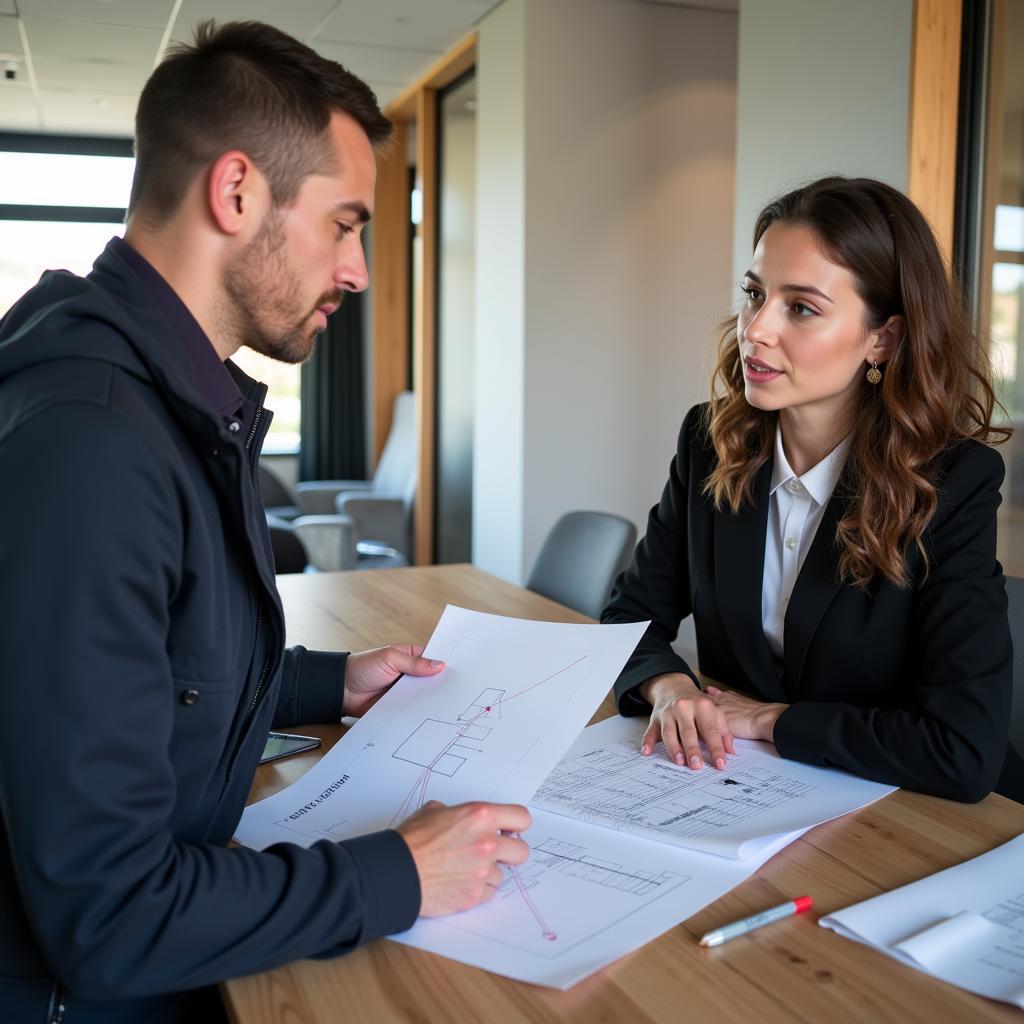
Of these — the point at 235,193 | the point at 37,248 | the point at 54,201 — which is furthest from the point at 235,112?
the point at 37,248

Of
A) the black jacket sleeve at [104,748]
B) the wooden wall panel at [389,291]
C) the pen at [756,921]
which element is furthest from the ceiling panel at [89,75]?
the pen at [756,921]

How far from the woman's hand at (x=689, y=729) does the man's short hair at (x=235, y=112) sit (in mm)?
773

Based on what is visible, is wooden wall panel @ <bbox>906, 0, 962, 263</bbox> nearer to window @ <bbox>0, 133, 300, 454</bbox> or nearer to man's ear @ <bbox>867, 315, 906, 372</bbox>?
man's ear @ <bbox>867, 315, 906, 372</bbox>

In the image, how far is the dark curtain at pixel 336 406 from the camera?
25.3ft

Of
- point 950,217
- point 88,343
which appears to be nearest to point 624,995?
point 88,343

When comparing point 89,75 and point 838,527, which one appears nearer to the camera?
point 838,527

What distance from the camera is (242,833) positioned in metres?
1.13

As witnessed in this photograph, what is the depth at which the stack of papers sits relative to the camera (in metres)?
0.92

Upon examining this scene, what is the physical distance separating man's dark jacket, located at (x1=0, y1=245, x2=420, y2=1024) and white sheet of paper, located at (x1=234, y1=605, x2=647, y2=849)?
190 mm

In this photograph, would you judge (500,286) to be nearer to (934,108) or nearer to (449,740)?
(934,108)

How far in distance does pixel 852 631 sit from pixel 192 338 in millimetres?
986

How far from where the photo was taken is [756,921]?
918mm

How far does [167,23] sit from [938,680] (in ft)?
16.0

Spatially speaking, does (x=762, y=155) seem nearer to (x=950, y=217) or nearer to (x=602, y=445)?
(x=950, y=217)
